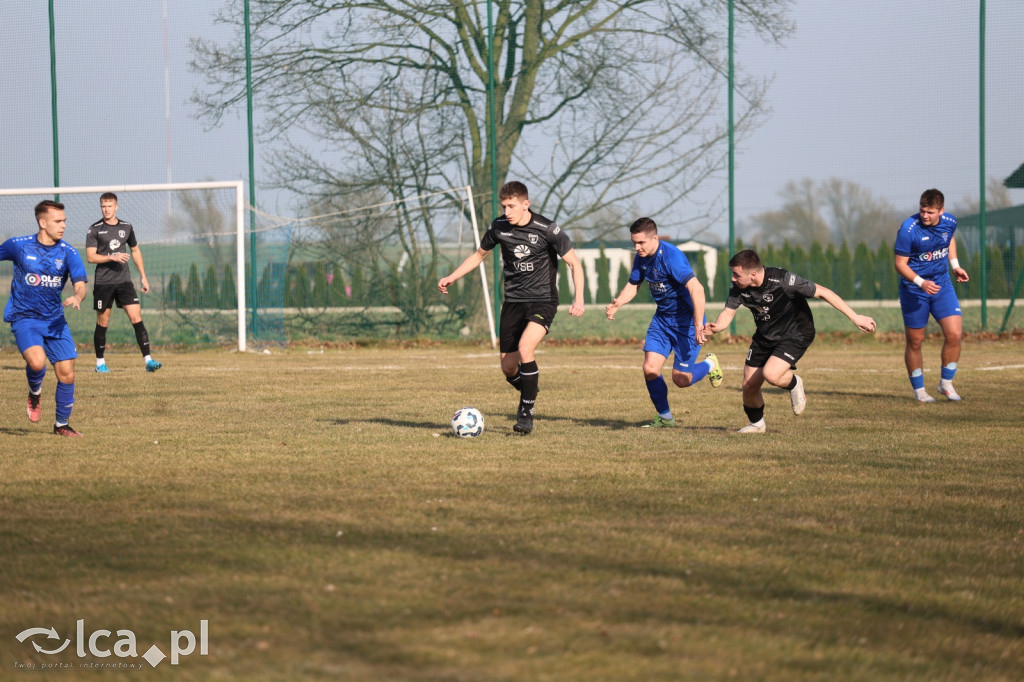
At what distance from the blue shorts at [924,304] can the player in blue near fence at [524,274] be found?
4144 millimetres

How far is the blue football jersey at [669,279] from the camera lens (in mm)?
8844

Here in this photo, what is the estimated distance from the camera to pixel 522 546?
4.51 meters

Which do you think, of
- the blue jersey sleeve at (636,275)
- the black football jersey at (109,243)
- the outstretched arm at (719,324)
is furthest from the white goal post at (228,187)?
the outstretched arm at (719,324)

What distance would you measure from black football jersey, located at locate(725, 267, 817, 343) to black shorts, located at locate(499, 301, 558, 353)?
4.64 feet

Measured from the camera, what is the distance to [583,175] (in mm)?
23812

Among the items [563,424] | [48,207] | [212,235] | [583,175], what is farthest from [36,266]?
[583,175]

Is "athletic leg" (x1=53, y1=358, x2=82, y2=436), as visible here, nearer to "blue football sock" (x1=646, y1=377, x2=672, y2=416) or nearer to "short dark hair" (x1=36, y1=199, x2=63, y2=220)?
"short dark hair" (x1=36, y1=199, x2=63, y2=220)

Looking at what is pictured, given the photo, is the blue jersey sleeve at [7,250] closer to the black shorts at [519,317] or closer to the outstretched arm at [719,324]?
the black shorts at [519,317]

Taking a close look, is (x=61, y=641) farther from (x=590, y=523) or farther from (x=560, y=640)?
(x=590, y=523)

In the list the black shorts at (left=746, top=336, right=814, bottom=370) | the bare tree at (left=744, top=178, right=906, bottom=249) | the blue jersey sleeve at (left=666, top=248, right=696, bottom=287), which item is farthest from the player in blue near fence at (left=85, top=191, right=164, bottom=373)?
the bare tree at (left=744, top=178, right=906, bottom=249)

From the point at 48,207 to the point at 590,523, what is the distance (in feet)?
17.8

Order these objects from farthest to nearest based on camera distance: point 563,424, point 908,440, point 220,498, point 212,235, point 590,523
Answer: point 212,235 < point 563,424 < point 908,440 < point 220,498 < point 590,523

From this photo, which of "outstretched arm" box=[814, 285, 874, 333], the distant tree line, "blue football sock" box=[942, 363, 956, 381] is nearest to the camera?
"outstretched arm" box=[814, 285, 874, 333]

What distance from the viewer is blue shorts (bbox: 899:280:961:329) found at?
11.0 metres
